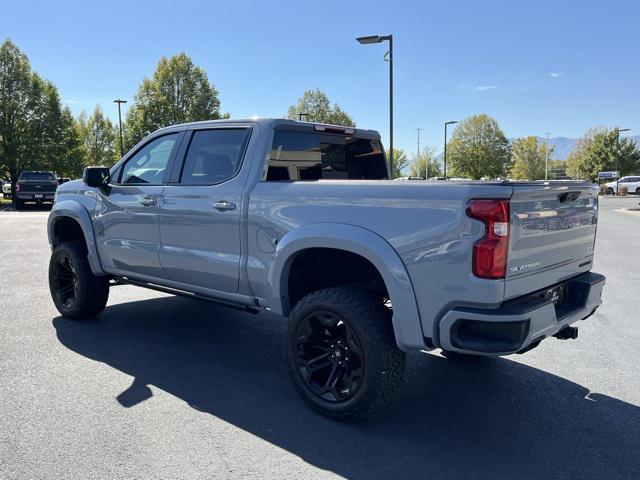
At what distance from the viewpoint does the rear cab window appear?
13.3ft

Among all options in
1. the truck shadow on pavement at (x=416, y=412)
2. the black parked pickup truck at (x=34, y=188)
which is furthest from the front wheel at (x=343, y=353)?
the black parked pickup truck at (x=34, y=188)

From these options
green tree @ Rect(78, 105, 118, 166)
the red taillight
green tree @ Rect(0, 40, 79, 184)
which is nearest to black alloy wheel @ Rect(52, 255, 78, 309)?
the red taillight

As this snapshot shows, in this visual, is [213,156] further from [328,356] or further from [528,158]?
[528,158]

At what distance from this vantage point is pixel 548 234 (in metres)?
3.13

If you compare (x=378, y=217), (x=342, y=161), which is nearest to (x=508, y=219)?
(x=378, y=217)

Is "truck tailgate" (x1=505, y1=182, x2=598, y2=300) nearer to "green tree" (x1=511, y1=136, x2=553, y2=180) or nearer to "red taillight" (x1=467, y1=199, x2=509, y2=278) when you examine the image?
"red taillight" (x1=467, y1=199, x2=509, y2=278)

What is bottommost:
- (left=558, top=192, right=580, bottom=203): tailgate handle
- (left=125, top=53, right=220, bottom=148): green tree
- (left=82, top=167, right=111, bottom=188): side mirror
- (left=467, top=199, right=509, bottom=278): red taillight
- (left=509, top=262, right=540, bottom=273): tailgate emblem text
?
(left=509, top=262, right=540, bottom=273): tailgate emblem text

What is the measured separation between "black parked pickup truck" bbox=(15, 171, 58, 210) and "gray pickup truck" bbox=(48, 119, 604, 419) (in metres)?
23.4

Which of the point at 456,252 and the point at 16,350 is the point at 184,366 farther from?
the point at 456,252

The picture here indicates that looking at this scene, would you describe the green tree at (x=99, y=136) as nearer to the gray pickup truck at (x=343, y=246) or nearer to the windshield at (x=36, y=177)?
the windshield at (x=36, y=177)

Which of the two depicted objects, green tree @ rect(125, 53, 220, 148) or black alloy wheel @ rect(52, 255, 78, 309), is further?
green tree @ rect(125, 53, 220, 148)

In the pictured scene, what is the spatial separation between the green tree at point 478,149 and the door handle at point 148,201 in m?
75.9

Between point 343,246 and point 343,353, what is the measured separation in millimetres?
697

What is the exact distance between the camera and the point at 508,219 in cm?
275
